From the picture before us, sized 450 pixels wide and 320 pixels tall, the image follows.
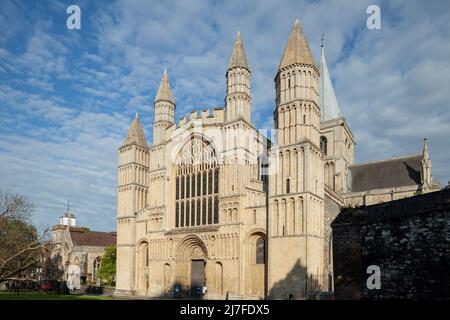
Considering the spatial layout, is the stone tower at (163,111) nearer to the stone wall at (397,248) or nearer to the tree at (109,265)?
the tree at (109,265)

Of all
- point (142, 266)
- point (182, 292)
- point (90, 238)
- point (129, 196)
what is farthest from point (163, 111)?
point (90, 238)

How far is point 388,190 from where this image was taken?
155 feet

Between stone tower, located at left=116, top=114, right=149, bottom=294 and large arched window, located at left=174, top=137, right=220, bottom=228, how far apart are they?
19.8ft

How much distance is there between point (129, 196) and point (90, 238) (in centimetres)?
2738

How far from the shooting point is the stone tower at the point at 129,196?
44.0 metres

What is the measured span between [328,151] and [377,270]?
43.2m

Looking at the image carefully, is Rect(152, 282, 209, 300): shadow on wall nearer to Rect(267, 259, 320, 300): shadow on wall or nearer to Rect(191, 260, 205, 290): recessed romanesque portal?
Rect(191, 260, 205, 290): recessed romanesque portal

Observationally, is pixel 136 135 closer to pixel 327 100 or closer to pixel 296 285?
pixel 296 285

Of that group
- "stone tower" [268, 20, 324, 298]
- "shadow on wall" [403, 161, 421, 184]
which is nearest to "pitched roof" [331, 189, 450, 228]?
"stone tower" [268, 20, 324, 298]

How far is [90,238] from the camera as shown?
6831 centimetres

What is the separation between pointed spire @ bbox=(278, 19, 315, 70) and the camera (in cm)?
3438

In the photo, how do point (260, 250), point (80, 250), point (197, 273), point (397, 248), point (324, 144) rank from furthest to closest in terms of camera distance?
point (80, 250) < point (324, 144) < point (197, 273) < point (260, 250) < point (397, 248)
